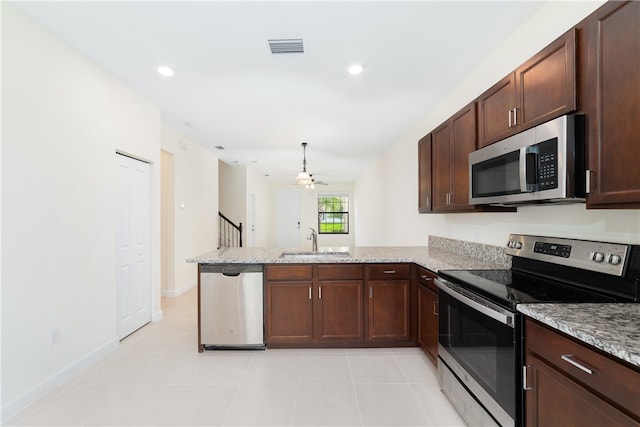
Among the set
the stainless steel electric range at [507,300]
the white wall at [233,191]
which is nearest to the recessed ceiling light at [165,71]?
the stainless steel electric range at [507,300]

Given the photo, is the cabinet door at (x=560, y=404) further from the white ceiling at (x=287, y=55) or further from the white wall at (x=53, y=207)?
the white wall at (x=53, y=207)

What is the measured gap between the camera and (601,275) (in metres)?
1.49

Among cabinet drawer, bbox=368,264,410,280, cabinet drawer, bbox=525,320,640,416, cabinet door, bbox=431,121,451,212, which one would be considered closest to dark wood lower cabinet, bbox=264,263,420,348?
cabinet drawer, bbox=368,264,410,280

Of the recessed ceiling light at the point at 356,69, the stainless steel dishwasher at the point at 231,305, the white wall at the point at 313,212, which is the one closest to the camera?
the recessed ceiling light at the point at 356,69

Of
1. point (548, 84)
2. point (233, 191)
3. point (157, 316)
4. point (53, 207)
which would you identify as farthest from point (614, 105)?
point (233, 191)

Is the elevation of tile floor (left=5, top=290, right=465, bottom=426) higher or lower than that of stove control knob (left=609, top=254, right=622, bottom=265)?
lower

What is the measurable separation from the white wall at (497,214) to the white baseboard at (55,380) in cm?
368

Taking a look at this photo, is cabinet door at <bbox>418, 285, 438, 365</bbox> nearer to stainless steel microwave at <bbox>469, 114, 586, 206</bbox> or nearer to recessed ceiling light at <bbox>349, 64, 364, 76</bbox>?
stainless steel microwave at <bbox>469, 114, 586, 206</bbox>

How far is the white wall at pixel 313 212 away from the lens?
38.2 ft

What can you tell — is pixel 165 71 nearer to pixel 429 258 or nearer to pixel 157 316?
pixel 157 316

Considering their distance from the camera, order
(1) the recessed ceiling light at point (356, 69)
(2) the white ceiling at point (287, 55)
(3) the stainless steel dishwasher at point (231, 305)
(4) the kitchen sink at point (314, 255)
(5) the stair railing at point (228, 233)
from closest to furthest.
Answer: (2) the white ceiling at point (287, 55), (1) the recessed ceiling light at point (356, 69), (3) the stainless steel dishwasher at point (231, 305), (4) the kitchen sink at point (314, 255), (5) the stair railing at point (228, 233)

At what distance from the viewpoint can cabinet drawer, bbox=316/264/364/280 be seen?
2.91 m

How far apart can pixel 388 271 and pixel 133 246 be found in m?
2.83

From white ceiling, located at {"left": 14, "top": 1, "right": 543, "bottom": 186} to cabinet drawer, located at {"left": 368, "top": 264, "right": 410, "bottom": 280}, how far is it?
1.86 m
